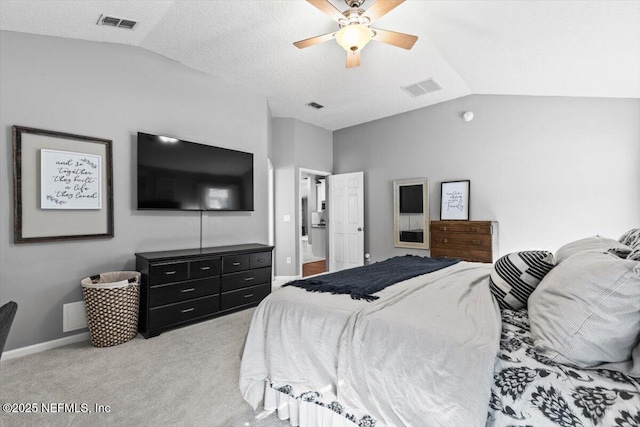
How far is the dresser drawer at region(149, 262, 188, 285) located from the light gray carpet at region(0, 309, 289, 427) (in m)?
0.54

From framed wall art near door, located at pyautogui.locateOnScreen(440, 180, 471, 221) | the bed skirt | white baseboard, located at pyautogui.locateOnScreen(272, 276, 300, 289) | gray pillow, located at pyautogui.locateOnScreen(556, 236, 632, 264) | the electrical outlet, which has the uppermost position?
framed wall art near door, located at pyautogui.locateOnScreen(440, 180, 471, 221)

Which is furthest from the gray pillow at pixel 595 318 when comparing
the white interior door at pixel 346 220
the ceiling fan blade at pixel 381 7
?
the white interior door at pixel 346 220

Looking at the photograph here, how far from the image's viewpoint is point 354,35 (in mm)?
2473

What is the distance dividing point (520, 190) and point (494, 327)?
146 inches

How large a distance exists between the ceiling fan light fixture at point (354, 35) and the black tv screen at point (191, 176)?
2.02 m

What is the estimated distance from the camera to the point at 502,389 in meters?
1.01

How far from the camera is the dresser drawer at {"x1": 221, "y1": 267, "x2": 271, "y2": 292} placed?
11.3 ft

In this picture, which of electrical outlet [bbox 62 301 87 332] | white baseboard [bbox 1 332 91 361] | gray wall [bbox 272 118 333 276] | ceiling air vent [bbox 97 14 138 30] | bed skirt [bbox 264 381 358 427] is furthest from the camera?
gray wall [bbox 272 118 333 276]

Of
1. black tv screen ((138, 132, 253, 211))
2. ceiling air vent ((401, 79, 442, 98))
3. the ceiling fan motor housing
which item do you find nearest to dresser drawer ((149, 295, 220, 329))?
black tv screen ((138, 132, 253, 211))

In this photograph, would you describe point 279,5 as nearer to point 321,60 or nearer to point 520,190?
point 321,60

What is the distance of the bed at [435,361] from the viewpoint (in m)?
0.94

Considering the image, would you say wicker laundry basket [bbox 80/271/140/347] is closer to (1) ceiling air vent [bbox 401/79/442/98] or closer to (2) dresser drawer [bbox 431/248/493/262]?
(2) dresser drawer [bbox 431/248/493/262]

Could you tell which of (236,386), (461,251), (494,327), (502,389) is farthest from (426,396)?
(461,251)

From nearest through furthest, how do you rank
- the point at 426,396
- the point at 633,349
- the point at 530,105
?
the point at 633,349 → the point at 426,396 → the point at 530,105
